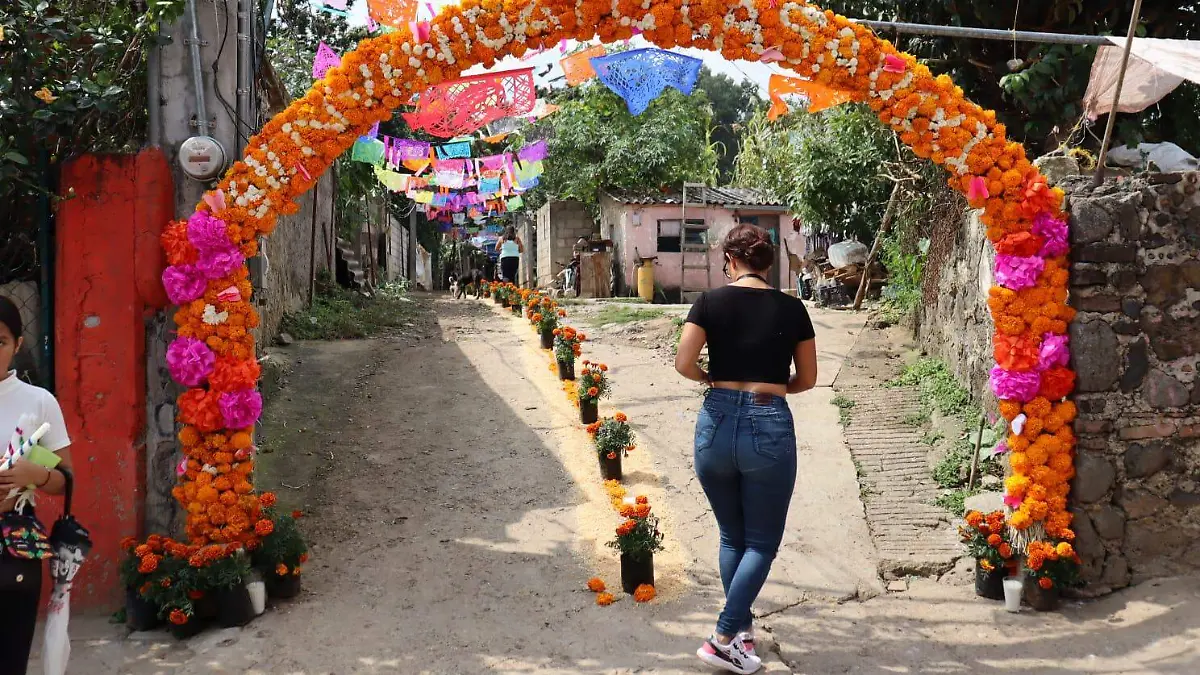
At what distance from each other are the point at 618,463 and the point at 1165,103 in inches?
224

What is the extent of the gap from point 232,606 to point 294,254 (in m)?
7.48

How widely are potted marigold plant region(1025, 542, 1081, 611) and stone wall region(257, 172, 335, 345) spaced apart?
669 centimetres

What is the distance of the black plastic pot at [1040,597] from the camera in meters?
4.37

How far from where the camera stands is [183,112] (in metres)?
4.70


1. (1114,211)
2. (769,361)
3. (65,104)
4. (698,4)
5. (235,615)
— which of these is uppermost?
(698,4)

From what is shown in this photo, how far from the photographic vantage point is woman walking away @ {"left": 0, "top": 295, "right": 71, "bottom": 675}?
2.59 meters

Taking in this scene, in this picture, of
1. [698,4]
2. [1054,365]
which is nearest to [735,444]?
[1054,365]

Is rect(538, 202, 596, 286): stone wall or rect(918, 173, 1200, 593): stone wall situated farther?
rect(538, 202, 596, 286): stone wall

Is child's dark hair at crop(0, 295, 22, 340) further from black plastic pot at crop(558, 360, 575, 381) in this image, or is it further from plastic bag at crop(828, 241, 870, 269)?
plastic bag at crop(828, 241, 870, 269)

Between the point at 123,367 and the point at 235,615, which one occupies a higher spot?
the point at 123,367

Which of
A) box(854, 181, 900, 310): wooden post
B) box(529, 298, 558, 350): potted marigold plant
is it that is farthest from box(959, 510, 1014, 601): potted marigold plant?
box(529, 298, 558, 350): potted marigold plant

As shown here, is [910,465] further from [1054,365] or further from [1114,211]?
[1114,211]

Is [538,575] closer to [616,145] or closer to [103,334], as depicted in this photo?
[103,334]

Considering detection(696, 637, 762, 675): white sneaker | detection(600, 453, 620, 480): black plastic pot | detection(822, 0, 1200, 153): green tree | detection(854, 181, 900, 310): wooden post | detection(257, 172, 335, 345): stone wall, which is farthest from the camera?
detection(854, 181, 900, 310): wooden post
